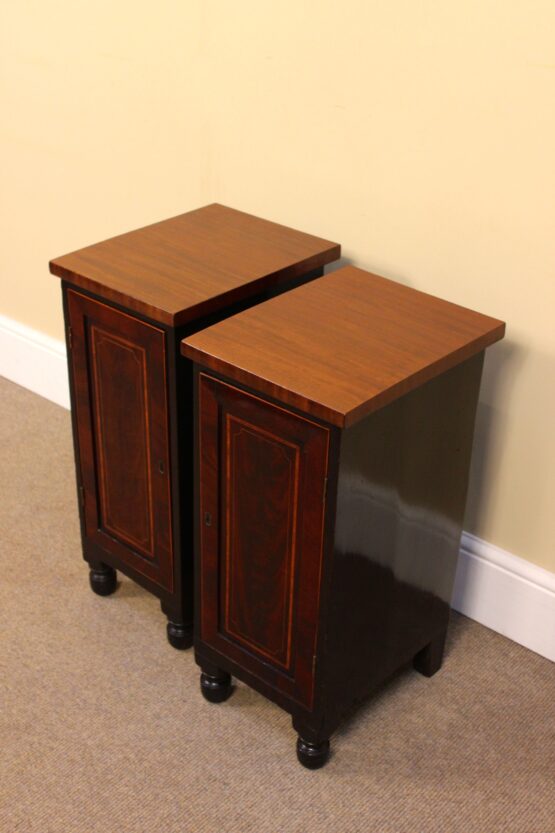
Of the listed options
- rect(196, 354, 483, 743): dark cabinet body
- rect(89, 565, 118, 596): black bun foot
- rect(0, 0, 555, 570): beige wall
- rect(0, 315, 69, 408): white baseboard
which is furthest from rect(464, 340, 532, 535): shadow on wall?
rect(0, 315, 69, 408): white baseboard

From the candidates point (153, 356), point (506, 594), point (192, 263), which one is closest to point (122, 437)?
point (153, 356)

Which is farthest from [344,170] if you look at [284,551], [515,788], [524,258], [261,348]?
[515,788]

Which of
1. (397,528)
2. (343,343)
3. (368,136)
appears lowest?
(397,528)

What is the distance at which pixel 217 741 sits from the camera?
1779 millimetres

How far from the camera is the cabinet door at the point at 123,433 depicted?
171 centimetres

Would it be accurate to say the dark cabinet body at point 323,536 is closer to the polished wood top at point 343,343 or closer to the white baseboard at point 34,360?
the polished wood top at point 343,343

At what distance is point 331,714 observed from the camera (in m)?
1.69

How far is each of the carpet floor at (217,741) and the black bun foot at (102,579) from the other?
2 cm

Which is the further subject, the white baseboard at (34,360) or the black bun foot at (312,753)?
the white baseboard at (34,360)

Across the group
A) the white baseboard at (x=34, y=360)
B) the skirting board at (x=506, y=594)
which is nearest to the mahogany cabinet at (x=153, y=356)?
the skirting board at (x=506, y=594)

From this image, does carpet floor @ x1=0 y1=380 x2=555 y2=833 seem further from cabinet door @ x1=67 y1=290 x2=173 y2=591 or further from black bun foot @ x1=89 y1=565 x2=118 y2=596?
cabinet door @ x1=67 y1=290 x2=173 y2=591

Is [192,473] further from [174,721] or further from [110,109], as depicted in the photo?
[110,109]

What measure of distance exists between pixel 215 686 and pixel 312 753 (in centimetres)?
21

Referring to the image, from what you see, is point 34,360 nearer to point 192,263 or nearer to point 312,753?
point 192,263
